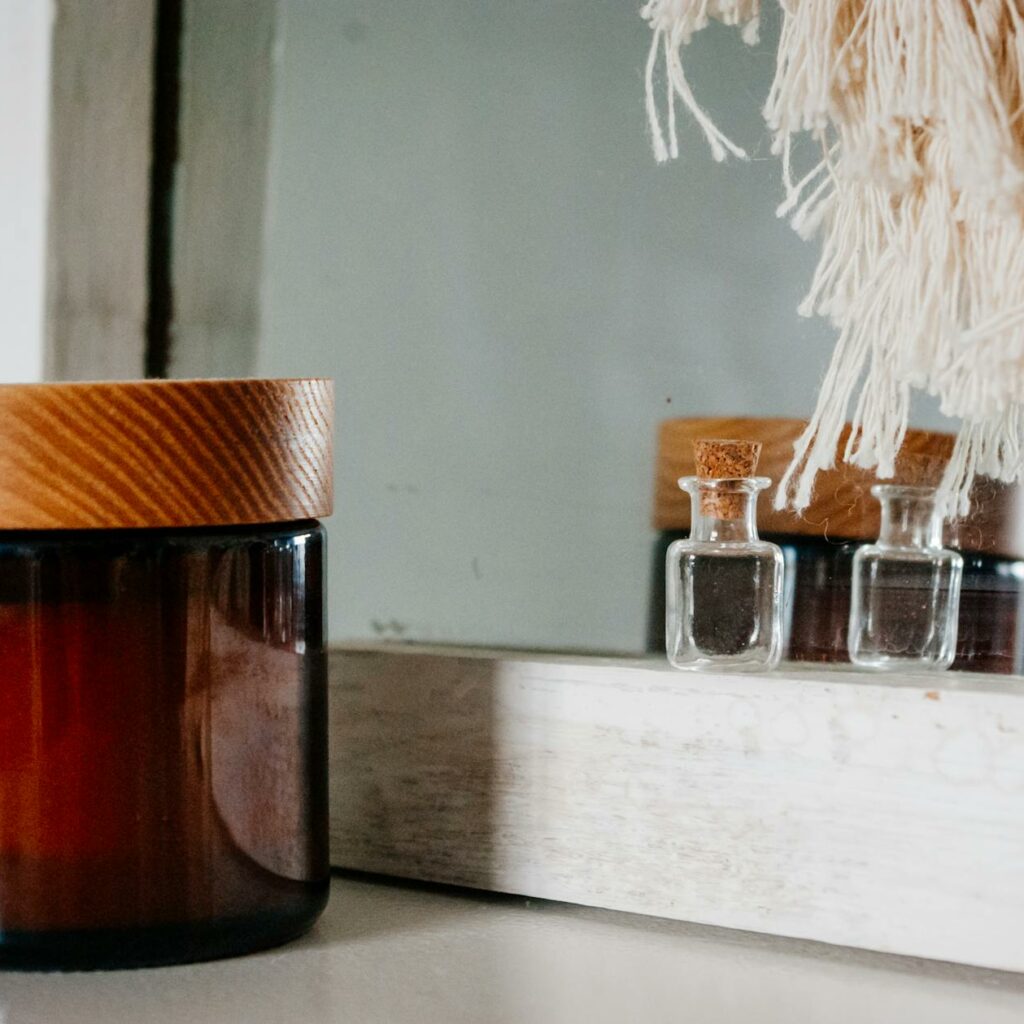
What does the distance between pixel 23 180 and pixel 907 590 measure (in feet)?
2.00

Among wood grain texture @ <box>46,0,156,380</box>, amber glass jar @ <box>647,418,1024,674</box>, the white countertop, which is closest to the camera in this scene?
the white countertop

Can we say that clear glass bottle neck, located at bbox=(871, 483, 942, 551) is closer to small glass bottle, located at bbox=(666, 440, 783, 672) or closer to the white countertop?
small glass bottle, located at bbox=(666, 440, 783, 672)

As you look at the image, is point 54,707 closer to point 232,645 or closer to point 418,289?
point 232,645

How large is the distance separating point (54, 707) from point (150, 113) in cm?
49

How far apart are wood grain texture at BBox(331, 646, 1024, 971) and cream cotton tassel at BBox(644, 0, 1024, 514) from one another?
0.36 ft

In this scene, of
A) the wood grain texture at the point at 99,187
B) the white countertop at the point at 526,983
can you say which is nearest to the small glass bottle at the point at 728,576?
the white countertop at the point at 526,983

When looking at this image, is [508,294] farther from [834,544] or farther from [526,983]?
[526,983]

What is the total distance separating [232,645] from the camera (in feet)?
1.60

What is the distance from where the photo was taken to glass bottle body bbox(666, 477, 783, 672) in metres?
0.57

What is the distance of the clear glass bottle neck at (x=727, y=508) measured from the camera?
568 millimetres

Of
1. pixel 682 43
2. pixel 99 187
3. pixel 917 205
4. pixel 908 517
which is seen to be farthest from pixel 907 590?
pixel 99 187

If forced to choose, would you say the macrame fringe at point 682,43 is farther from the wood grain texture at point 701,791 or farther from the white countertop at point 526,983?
the white countertop at point 526,983

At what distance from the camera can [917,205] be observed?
0.50 m

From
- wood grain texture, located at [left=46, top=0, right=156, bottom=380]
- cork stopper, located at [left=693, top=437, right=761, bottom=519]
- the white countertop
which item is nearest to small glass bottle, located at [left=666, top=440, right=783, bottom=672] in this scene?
cork stopper, located at [left=693, top=437, right=761, bottom=519]
